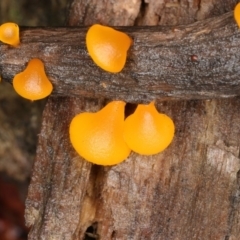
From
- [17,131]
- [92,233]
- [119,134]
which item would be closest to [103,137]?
[119,134]

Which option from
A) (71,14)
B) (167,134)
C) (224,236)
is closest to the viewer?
(167,134)

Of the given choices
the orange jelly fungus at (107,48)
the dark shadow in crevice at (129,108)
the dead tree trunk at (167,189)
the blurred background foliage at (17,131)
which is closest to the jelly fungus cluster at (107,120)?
the orange jelly fungus at (107,48)

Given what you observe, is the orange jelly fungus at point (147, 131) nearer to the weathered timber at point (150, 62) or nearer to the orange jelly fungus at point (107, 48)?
the weathered timber at point (150, 62)

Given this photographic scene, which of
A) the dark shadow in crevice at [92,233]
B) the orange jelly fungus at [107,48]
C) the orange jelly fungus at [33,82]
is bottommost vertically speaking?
the dark shadow in crevice at [92,233]

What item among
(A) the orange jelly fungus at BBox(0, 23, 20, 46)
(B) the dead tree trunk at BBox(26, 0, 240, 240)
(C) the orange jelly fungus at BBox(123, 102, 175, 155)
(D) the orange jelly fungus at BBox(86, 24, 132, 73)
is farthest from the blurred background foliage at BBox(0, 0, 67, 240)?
(C) the orange jelly fungus at BBox(123, 102, 175, 155)

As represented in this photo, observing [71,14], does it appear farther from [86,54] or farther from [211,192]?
[211,192]

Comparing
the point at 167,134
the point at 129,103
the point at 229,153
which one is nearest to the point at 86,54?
the point at 129,103
